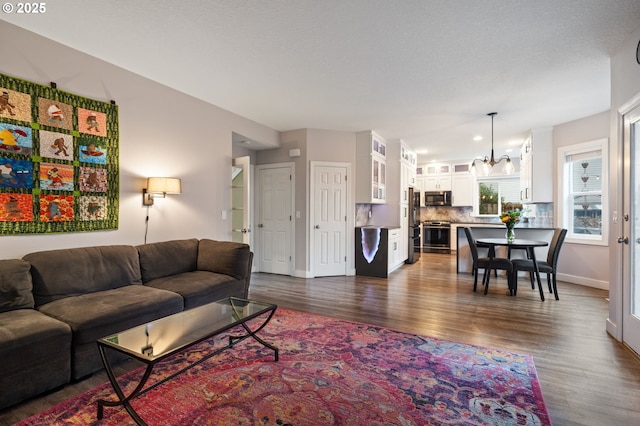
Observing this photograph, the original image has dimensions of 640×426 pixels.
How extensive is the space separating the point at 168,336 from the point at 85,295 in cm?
125

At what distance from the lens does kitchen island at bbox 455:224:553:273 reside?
219 inches

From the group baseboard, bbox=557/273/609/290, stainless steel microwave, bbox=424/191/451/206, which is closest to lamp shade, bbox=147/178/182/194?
baseboard, bbox=557/273/609/290

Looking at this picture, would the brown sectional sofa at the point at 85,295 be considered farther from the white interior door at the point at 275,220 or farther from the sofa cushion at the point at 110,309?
the white interior door at the point at 275,220

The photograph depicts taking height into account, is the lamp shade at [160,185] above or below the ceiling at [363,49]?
below

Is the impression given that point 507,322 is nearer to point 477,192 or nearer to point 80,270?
point 80,270

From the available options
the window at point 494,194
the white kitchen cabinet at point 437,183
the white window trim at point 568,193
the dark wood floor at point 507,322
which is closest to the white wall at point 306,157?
the dark wood floor at point 507,322

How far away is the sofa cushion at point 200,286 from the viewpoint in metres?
3.07


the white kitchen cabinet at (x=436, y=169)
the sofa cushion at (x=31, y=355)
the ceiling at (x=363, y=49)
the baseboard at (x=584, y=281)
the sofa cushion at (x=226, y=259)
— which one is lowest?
the baseboard at (x=584, y=281)

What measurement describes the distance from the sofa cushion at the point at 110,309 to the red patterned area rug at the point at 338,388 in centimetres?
39

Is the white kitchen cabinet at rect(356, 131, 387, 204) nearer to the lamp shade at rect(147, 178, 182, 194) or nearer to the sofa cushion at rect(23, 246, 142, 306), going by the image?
the lamp shade at rect(147, 178, 182, 194)

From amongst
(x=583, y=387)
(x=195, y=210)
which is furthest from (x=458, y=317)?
(x=195, y=210)

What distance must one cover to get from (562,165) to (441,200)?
3889 mm

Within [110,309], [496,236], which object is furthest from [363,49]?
[496,236]

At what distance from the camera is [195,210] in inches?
169
